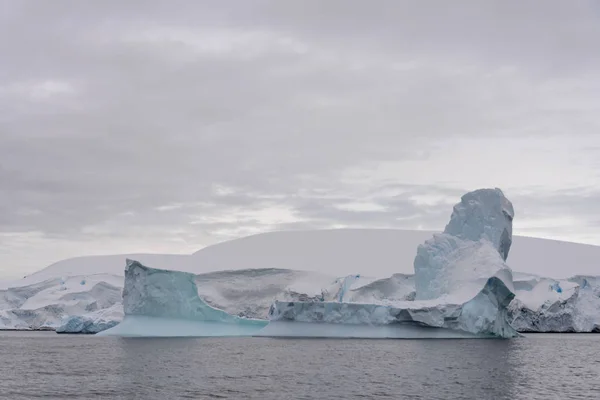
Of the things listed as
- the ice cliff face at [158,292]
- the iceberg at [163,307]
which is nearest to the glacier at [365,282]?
the iceberg at [163,307]

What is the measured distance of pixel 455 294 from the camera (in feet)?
95.3

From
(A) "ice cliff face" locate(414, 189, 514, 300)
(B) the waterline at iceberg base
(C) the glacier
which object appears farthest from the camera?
(A) "ice cliff face" locate(414, 189, 514, 300)

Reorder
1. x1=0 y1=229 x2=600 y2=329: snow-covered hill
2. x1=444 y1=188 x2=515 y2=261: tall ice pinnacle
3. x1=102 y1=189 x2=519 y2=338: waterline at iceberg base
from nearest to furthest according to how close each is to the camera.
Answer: x1=102 y1=189 x2=519 y2=338: waterline at iceberg base, x1=444 y1=188 x2=515 y2=261: tall ice pinnacle, x1=0 y1=229 x2=600 y2=329: snow-covered hill

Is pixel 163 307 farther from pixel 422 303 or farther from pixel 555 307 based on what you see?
pixel 555 307

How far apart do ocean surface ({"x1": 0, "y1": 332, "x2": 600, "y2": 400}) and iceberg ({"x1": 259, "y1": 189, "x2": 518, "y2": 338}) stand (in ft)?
3.48

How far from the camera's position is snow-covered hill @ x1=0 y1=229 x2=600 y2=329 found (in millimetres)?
51531

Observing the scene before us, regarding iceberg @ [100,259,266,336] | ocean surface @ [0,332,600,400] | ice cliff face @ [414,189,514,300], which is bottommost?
ocean surface @ [0,332,600,400]

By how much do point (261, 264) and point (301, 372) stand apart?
1540 inches

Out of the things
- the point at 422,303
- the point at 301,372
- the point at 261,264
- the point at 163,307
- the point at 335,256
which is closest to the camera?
the point at 301,372

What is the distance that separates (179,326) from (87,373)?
15.0 meters

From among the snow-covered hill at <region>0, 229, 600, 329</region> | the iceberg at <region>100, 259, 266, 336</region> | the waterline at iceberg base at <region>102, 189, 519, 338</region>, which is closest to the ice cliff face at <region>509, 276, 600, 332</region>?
the snow-covered hill at <region>0, 229, 600, 329</region>

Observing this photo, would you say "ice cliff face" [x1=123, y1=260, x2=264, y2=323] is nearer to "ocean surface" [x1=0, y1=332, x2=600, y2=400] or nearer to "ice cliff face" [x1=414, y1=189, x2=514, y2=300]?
"ocean surface" [x1=0, y1=332, x2=600, y2=400]

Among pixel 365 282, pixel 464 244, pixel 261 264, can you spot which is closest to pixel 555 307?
pixel 365 282

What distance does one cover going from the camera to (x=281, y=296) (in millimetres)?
45938
